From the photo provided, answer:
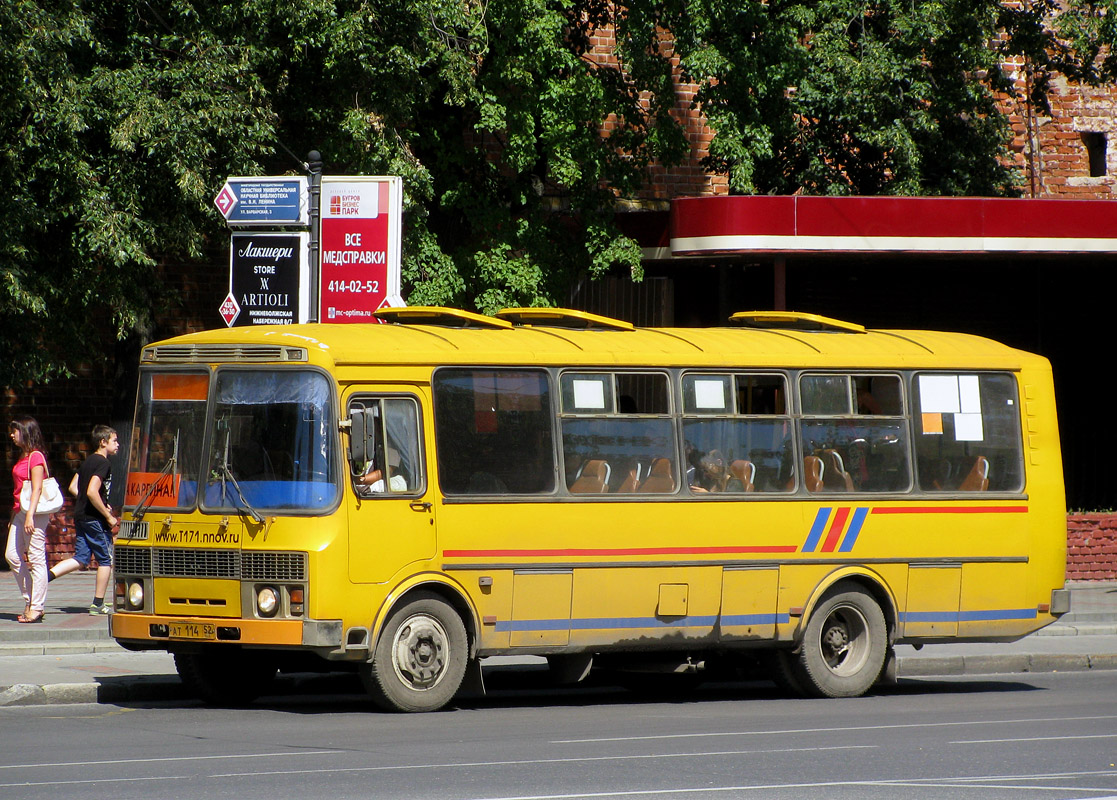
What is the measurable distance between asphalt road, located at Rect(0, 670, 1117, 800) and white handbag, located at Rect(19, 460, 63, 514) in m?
3.83

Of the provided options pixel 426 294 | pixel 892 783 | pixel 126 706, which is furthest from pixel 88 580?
pixel 892 783

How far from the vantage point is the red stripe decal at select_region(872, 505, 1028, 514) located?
45.0 ft

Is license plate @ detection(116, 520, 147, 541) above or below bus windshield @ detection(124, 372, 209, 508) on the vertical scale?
below

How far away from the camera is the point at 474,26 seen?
20.5 meters

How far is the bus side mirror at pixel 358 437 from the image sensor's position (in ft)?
37.2

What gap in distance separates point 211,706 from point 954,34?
16798mm

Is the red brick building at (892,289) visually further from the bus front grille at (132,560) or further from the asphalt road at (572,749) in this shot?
the asphalt road at (572,749)

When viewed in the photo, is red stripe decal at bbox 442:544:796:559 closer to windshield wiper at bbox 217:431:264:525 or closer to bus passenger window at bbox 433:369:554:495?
bus passenger window at bbox 433:369:554:495

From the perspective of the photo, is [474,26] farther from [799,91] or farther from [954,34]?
[954,34]

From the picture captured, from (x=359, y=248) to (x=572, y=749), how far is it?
6478 millimetres

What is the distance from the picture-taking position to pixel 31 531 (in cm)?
1552

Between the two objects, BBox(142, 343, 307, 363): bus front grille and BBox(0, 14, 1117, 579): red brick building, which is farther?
BBox(0, 14, 1117, 579): red brick building

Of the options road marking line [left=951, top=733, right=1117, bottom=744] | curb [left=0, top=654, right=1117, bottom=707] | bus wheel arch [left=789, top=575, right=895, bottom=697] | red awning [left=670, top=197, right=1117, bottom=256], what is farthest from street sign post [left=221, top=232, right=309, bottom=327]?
red awning [left=670, top=197, right=1117, bottom=256]

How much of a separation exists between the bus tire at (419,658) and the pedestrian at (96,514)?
214 inches
